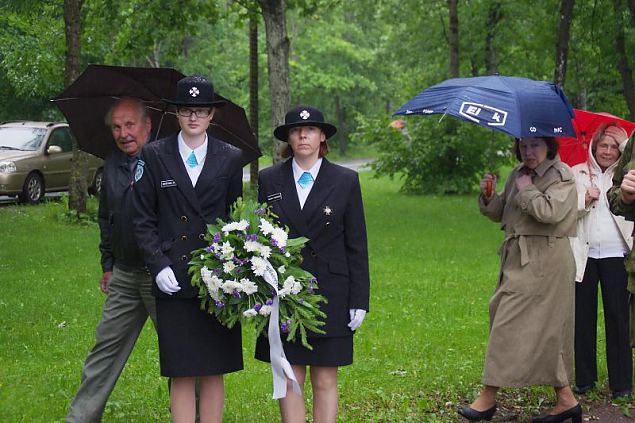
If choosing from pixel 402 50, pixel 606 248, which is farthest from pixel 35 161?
pixel 402 50

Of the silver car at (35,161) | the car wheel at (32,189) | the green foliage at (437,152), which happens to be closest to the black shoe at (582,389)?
the silver car at (35,161)

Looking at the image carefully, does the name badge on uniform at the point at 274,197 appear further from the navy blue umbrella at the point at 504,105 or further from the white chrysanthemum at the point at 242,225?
the navy blue umbrella at the point at 504,105

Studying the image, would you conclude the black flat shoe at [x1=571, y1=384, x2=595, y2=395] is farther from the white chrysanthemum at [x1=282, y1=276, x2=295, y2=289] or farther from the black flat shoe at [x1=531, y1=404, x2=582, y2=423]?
the white chrysanthemum at [x1=282, y1=276, x2=295, y2=289]

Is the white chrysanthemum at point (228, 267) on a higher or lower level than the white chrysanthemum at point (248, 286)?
higher

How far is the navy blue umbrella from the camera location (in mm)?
6125

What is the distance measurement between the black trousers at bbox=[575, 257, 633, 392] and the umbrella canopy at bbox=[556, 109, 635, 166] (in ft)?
2.49

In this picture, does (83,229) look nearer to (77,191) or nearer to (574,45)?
(77,191)

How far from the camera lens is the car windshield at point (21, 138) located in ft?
73.0

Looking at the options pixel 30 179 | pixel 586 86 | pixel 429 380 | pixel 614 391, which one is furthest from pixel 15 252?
pixel 586 86

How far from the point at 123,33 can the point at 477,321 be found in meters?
11.1

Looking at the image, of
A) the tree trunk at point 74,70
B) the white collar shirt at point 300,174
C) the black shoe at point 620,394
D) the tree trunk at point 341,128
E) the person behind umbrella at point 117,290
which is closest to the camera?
the white collar shirt at point 300,174

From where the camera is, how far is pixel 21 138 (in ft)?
74.3

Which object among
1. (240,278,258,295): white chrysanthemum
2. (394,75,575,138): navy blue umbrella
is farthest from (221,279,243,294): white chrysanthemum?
(394,75,575,138): navy blue umbrella

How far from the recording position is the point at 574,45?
21828 mm
